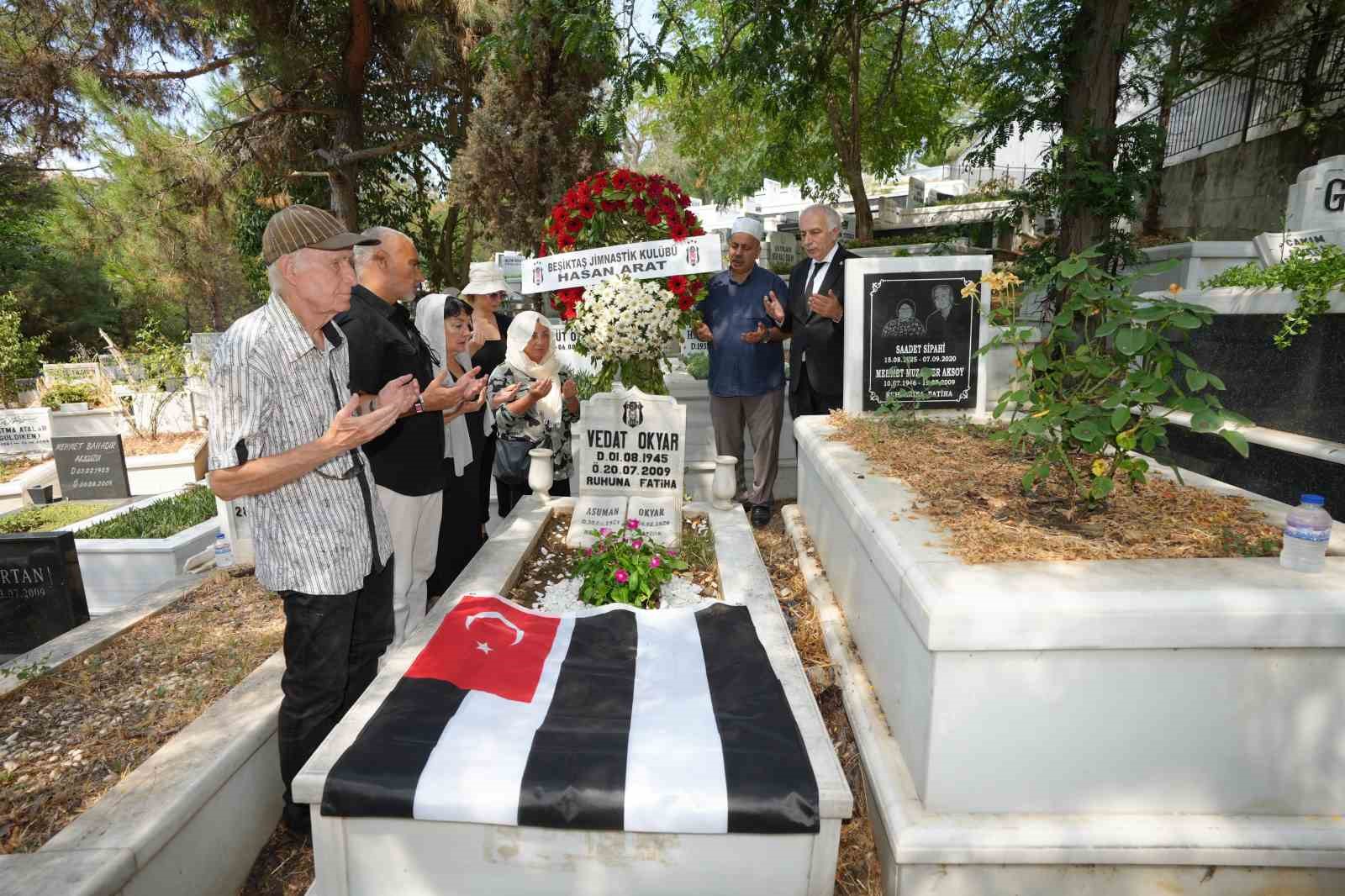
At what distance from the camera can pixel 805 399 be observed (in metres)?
5.34

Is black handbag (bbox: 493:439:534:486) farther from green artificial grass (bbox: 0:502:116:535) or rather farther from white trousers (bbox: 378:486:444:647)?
green artificial grass (bbox: 0:502:116:535)

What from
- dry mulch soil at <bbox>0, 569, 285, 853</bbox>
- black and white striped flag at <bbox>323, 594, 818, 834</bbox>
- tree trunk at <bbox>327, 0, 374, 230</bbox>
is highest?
tree trunk at <bbox>327, 0, 374, 230</bbox>

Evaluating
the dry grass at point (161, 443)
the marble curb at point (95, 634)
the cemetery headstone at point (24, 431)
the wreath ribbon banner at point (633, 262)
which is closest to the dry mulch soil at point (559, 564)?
the wreath ribbon banner at point (633, 262)

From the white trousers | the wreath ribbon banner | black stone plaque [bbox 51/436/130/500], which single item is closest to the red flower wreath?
A: the wreath ribbon banner

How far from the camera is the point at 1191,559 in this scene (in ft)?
7.38

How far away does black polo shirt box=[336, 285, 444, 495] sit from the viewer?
112 inches

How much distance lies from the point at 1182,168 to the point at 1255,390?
11.2 meters

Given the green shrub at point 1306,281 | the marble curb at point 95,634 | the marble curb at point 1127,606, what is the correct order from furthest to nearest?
1. the green shrub at point 1306,281
2. the marble curb at point 95,634
3. the marble curb at point 1127,606

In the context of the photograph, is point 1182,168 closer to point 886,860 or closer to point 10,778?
point 886,860

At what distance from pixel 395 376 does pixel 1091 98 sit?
621 centimetres

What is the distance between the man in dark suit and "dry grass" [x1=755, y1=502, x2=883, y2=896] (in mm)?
1128

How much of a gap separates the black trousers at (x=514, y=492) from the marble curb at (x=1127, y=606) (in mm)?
3299

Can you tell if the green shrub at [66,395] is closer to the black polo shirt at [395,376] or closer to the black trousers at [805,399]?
the black polo shirt at [395,376]

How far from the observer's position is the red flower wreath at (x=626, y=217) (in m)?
4.84
